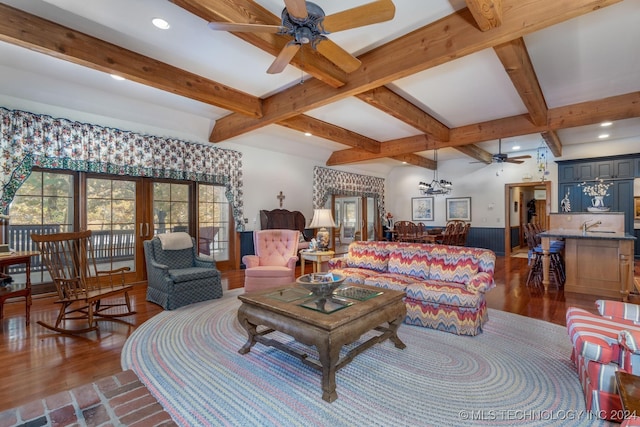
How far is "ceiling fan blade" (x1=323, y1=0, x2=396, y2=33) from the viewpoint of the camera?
6.19 feet

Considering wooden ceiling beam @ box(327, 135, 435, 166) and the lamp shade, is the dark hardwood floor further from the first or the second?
wooden ceiling beam @ box(327, 135, 435, 166)

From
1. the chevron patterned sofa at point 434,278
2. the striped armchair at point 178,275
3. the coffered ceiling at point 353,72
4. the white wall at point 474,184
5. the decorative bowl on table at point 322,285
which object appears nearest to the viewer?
the coffered ceiling at point 353,72

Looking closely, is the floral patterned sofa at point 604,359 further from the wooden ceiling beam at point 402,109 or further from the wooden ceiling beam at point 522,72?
the wooden ceiling beam at point 402,109

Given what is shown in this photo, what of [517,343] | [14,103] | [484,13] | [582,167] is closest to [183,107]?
[14,103]

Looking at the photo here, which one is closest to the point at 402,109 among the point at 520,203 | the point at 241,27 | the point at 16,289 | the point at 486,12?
the point at 486,12

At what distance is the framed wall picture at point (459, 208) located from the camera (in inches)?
350

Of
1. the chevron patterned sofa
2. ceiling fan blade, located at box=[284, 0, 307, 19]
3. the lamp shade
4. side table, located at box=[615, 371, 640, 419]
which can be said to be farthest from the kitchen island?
ceiling fan blade, located at box=[284, 0, 307, 19]

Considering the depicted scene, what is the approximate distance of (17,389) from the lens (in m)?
2.03

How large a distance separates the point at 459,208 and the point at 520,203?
214cm

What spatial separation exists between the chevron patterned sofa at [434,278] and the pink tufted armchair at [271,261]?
82cm

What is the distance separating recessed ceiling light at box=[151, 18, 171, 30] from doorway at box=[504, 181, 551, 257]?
8.29 m

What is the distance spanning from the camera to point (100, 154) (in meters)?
4.40

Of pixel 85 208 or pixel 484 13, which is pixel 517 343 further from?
pixel 85 208

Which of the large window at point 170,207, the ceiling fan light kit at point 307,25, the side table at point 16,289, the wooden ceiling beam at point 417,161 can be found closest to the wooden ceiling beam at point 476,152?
the wooden ceiling beam at point 417,161
